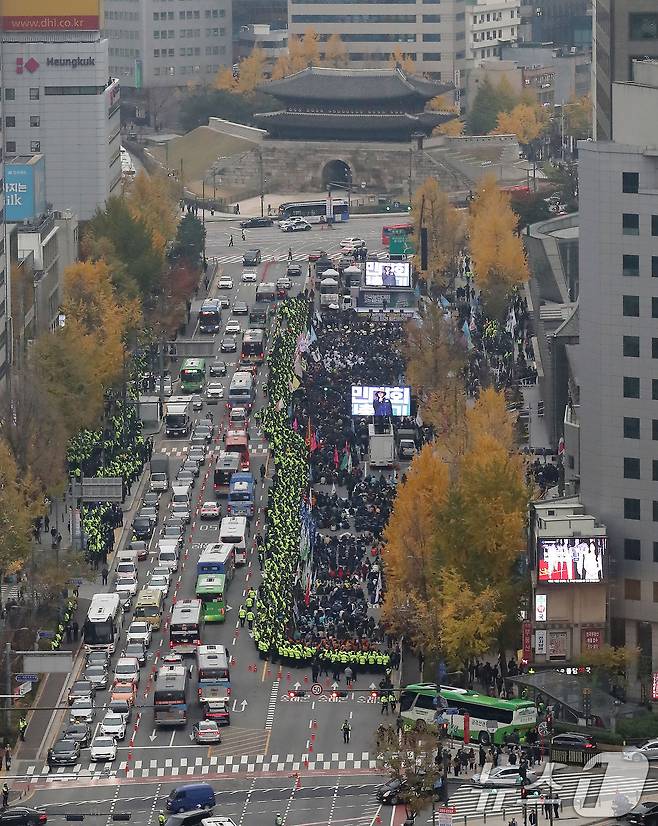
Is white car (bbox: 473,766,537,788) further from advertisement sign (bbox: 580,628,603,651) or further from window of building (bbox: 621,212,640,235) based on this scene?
window of building (bbox: 621,212,640,235)

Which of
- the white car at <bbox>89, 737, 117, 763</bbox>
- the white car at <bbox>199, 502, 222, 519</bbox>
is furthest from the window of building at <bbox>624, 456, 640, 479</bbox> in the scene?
the white car at <bbox>199, 502, 222, 519</bbox>

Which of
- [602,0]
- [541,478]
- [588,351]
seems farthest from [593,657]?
[602,0]

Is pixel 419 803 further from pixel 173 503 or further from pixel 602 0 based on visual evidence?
pixel 602 0

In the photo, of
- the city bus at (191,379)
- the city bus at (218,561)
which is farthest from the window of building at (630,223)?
the city bus at (191,379)

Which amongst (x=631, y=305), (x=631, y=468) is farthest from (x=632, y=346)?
(x=631, y=468)

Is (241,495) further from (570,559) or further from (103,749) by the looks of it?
(103,749)

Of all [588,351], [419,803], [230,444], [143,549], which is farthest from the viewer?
[230,444]
